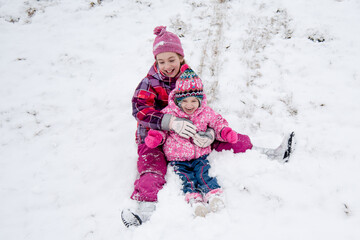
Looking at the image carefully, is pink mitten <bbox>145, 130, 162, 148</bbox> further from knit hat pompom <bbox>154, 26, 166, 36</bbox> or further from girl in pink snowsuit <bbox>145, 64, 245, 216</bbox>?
knit hat pompom <bbox>154, 26, 166, 36</bbox>

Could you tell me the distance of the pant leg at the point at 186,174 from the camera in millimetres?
2544

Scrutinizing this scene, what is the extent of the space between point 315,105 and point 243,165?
72.2 inches

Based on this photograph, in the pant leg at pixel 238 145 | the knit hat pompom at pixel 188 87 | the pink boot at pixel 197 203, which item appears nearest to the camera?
the pink boot at pixel 197 203

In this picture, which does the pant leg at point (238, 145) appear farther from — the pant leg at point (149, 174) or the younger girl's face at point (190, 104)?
the pant leg at point (149, 174)

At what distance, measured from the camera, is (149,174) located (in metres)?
2.60

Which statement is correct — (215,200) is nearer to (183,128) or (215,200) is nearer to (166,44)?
(183,128)

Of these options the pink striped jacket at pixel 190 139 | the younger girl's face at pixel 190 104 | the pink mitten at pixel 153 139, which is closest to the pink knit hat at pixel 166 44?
the pink striped jacket at pixel 190 139

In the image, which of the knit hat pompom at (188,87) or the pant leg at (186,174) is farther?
the knit hat pompom at (188,87)

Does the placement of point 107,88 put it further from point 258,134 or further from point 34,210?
point 258,134

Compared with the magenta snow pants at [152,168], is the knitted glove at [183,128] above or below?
above

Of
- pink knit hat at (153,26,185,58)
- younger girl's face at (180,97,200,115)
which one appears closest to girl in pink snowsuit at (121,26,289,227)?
pink knit hat at (153,26,185,58)

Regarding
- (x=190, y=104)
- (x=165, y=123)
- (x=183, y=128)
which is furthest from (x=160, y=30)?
(x=183, y=128)

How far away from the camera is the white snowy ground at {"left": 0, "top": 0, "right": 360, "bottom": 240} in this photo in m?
2.32

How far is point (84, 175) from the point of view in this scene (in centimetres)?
290
